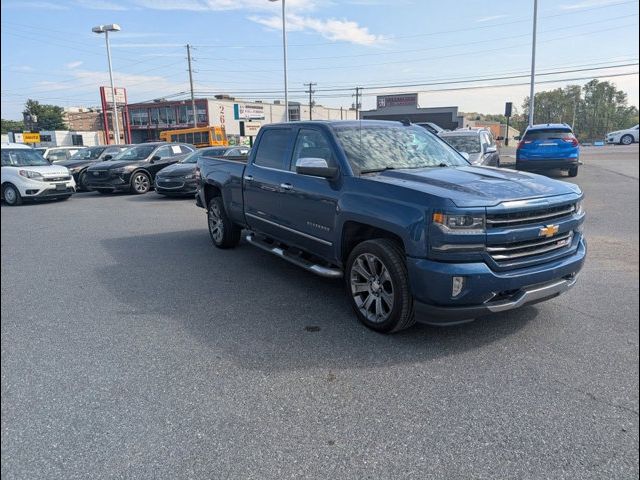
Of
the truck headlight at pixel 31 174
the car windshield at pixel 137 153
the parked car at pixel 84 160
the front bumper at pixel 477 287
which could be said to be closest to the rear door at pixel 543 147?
the front bumper at pixel 477 287

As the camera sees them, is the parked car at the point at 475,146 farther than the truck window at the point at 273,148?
Yes

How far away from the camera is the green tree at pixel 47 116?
249 feet

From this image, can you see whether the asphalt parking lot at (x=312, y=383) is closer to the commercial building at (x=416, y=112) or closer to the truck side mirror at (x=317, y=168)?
the truck side mirror at (x=317, y=168)

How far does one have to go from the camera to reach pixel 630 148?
122cm

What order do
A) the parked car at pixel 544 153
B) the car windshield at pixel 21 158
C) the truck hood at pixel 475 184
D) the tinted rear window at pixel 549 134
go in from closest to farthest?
the truck hood at pixel 475 184 < the tinted rear window at pixel 549 134 < the parked car at pixel 544 153 < the car windshield at pixel 21 158

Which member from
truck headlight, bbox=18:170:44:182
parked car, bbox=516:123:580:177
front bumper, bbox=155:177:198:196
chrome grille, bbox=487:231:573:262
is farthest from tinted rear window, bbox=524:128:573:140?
truck headlight, bbox=18:170:44:182

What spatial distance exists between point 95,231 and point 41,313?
15.8 feet

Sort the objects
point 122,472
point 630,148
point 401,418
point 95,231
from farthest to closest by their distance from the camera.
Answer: point 95,231 < point 401,418 < point 122,472 < point 630,148

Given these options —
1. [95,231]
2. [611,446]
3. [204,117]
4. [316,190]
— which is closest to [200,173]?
[95,231]

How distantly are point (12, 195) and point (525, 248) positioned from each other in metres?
14.3

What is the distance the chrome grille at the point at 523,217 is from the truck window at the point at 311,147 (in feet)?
5.74

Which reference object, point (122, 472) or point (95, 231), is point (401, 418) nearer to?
point (122, 472)

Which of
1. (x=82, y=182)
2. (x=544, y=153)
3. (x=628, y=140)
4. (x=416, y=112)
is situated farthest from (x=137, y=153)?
(x=416, y=112)

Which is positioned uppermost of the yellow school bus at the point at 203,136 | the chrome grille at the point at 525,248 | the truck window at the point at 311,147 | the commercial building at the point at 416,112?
the commercial building at the point at 416,112
